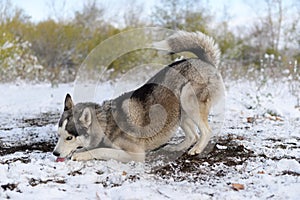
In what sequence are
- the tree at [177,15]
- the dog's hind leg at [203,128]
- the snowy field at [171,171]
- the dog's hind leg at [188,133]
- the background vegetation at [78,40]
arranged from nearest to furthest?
the snowy field at [171,171], the dog's hind leg at [203,128], the dog's hind leg at [188,133], the background vegetation at [78,40], the tree at [177,15]

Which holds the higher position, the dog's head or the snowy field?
the dog's head

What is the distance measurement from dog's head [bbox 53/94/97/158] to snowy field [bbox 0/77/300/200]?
0.52 ft

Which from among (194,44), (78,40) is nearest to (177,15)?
(78,40)

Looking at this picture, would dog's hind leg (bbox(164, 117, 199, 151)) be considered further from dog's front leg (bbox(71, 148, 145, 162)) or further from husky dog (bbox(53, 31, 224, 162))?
dog's front leg (bbox(71, 148, 145, 162))

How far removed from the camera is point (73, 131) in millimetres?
3479

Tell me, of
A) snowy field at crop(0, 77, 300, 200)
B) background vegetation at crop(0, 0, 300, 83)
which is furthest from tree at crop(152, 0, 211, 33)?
snowy field at crop(0, 77, 300, 200)

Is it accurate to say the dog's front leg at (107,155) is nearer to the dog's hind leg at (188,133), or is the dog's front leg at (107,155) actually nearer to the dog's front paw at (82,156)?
the dog's front paw at (82,156)

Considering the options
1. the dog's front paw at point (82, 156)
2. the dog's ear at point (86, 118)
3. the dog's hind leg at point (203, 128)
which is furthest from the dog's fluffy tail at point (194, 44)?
the dog's front paw at point (82, 156)

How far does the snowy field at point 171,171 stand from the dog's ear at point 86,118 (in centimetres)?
39

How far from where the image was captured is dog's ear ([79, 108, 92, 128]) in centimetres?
353

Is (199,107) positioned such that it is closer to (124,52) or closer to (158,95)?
(158,95)

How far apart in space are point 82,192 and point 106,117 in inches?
44.8

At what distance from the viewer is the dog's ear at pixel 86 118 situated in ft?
11.6

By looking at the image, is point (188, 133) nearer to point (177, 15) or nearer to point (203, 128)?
point (203, 128)
